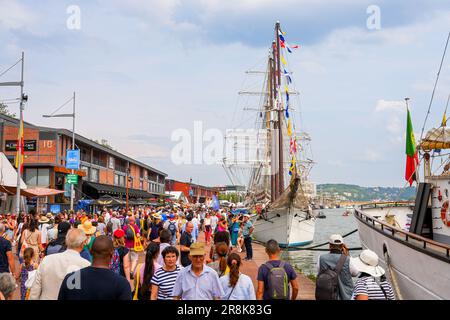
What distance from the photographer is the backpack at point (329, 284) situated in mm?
6027

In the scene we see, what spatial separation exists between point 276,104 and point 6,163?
966 inches

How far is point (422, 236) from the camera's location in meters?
12.8

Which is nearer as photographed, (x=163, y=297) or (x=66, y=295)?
(x=66, y=295)

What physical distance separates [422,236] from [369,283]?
27.2ft

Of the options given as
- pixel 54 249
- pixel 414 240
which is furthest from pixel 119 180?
pixel 54 249

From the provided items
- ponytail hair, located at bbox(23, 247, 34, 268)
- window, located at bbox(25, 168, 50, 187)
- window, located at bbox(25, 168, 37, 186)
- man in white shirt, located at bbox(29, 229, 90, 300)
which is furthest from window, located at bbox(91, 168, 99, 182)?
man in white shirt, located at bbox(29, 229, 90, 300)

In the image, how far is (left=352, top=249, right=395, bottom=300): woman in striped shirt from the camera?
5.34 metres

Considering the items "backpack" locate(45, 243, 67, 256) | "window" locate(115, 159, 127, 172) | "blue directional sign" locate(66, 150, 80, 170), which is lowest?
"backpack" locate(45, 243, 67, 256)

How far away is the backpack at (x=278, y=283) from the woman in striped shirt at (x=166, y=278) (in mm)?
1211

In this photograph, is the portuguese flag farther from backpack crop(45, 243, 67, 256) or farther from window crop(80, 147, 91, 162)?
window crop(80, 147, 91, 162)

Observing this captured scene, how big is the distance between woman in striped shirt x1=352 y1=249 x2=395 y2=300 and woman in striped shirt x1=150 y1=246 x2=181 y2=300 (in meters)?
2.23
